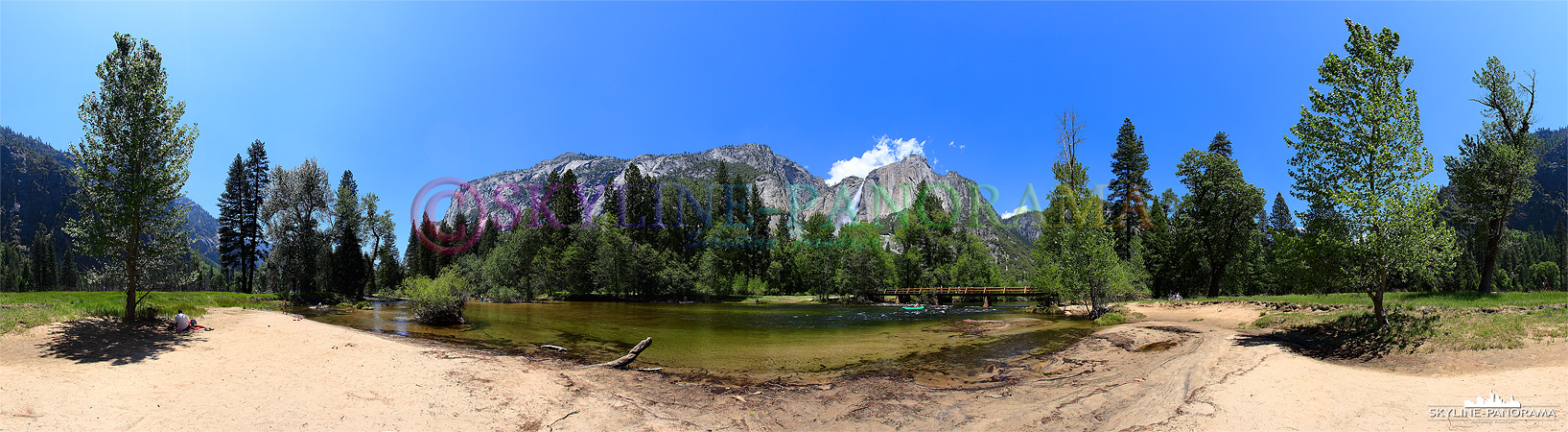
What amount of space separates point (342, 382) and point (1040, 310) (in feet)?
110

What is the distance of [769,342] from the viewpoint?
1852 centimetres

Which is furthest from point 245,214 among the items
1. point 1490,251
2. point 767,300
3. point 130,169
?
point 1490,251

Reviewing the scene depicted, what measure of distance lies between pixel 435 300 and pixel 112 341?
39.6 feet

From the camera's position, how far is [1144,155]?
42812 mm

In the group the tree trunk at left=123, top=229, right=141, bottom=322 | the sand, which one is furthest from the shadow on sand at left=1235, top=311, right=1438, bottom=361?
the tree trunk at left=123, top=229, right=141, bottom=322

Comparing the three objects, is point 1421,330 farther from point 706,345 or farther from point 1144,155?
point 1144,155

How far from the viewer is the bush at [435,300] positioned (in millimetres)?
22250

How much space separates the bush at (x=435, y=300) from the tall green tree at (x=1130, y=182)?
1810 inches

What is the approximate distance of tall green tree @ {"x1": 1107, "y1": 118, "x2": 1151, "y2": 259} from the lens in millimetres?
42375

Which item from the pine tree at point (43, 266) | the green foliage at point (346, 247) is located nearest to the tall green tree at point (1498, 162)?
the green foliage at point (346, 247)

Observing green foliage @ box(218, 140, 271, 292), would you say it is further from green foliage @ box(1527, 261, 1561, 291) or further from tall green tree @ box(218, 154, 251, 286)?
green foliage @ box(1527, 261, 1561, 291)

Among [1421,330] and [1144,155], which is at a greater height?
[1144,155]

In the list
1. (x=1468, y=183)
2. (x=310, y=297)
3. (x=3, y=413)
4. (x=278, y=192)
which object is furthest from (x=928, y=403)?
(x=278, y=192)

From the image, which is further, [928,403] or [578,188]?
[578,188]
